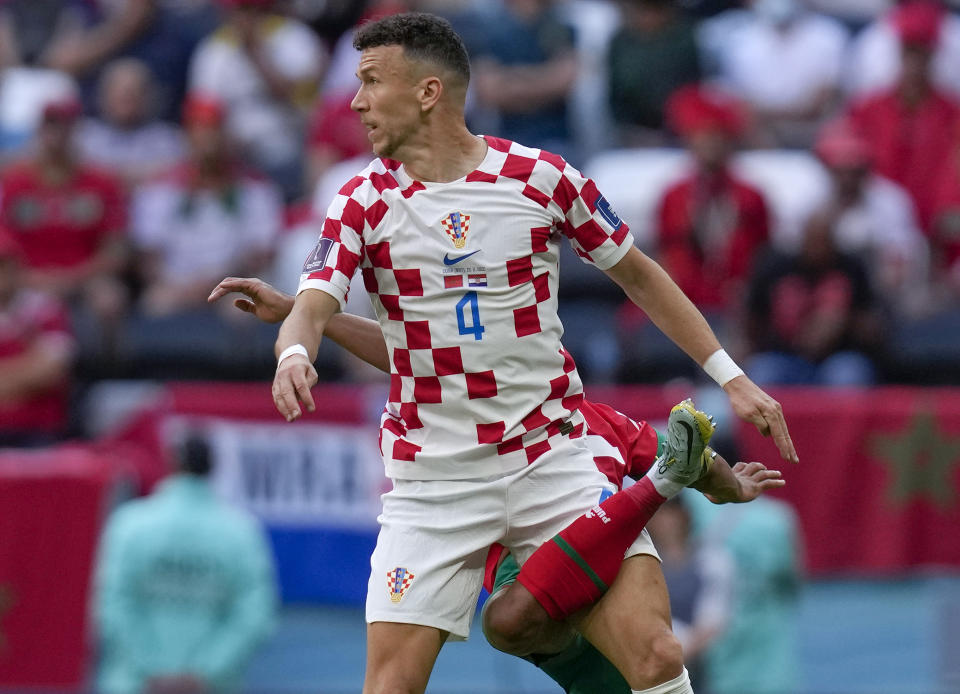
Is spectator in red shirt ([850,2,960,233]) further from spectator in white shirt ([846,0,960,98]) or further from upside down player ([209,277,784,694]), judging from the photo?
upside down player ([209,277,784,694])

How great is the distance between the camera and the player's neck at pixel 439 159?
486 cm

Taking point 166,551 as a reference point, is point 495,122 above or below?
above

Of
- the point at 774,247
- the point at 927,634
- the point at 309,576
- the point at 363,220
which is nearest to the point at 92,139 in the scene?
the point at 309,576

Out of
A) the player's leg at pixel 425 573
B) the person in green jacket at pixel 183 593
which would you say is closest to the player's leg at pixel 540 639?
the player's leg at pixel 425 573

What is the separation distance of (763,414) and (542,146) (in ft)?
23.3

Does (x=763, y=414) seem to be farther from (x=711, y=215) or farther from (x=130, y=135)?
(x=130, y=135)

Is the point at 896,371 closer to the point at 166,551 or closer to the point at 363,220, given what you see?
the point at 166,551

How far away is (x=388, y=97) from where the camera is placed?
480 centimetres

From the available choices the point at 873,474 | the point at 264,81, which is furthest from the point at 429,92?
the point at 264,81

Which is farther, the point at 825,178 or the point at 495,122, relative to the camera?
the point at 495,122

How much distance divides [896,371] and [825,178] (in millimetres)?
1485

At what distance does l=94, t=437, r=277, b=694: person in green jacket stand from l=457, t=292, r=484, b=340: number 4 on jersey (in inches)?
155

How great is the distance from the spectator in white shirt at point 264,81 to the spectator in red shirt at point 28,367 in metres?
2.21

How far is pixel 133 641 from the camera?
867cm
